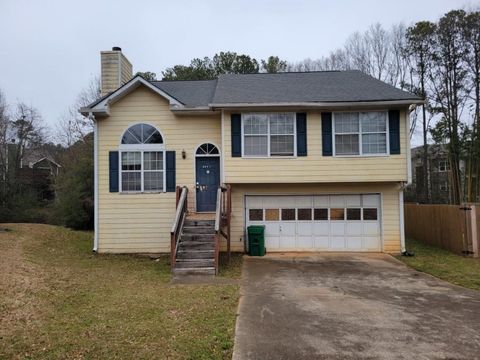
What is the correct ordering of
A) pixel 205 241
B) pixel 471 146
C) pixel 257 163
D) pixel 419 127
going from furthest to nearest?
pixel 419 127 < pixel 471 146 < pixel 257 163 < pixel 205 241

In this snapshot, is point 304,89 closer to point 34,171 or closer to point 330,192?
point 330,192

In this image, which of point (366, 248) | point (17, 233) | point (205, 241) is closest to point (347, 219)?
point (366, 248)

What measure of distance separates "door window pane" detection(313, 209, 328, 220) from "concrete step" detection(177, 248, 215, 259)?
4.51 meters

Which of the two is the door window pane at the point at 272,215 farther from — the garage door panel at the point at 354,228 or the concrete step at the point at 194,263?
the concrete step at the point at 194,263

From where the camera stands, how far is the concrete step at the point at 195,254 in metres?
9.85

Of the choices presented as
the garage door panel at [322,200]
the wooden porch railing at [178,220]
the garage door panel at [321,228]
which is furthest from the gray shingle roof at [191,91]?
the garage door panel at [321,228]

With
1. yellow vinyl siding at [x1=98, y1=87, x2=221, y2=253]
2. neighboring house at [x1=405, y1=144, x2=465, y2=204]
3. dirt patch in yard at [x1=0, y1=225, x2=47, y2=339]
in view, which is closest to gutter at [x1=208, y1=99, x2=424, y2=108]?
yellow vinyl siding at [x1=98, y1=87, x2=221, y2=253]

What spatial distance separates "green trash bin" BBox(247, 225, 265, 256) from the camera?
12047 millimetres

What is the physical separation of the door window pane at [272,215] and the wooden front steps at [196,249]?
2.41 meters

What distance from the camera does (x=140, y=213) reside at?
12461 millimetres

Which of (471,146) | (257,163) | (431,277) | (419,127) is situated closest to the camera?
(431,277)

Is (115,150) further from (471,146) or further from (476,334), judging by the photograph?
(471,146)

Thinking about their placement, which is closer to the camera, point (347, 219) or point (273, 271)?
point (273, 271)

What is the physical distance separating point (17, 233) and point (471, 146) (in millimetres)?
23054
